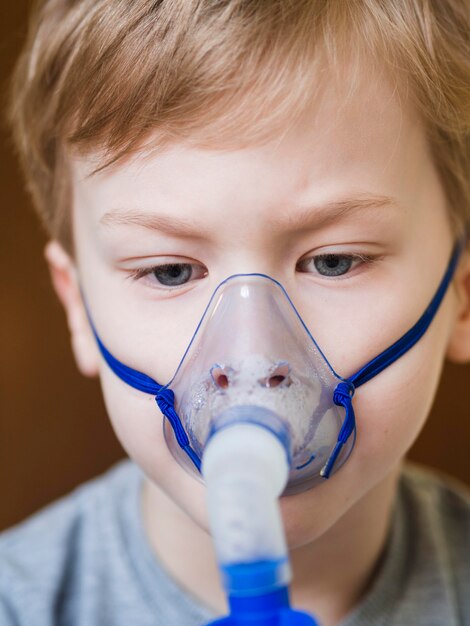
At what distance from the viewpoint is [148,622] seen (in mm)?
1118

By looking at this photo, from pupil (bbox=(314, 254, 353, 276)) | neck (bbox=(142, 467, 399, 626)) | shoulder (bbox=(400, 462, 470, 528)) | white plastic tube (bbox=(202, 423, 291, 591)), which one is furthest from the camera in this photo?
shoulder (bbox=(400, 462, 470, 528))

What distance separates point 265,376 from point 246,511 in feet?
0.62

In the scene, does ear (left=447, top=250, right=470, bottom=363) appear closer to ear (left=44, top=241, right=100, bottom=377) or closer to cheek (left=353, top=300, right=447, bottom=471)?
cheek (left=353, top=300, right=447, bottom=471)

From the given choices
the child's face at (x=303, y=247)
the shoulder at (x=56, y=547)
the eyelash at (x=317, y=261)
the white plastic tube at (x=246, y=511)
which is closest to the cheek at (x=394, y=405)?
the child's face at (x=303, y=247)

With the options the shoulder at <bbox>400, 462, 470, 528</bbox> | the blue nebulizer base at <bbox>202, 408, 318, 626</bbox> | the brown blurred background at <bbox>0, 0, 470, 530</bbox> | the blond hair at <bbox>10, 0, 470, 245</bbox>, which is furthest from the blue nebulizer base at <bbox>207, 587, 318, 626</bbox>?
the brown blurred background at <bbox>0, 0, 470, 530</bbox>

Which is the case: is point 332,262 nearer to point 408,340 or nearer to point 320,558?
point 408,340

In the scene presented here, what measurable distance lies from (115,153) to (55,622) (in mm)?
563

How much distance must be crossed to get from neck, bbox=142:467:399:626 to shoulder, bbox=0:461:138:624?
109 millimetres

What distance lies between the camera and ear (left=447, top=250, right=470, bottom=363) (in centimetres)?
113

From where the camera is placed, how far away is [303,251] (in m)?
0.89

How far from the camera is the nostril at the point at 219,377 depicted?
0.83 m

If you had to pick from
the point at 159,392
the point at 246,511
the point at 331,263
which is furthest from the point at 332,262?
the point at 246,511

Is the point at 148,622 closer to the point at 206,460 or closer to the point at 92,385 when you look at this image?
the point at 206,460

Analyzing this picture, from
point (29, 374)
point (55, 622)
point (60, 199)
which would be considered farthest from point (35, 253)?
point (55, 622)
